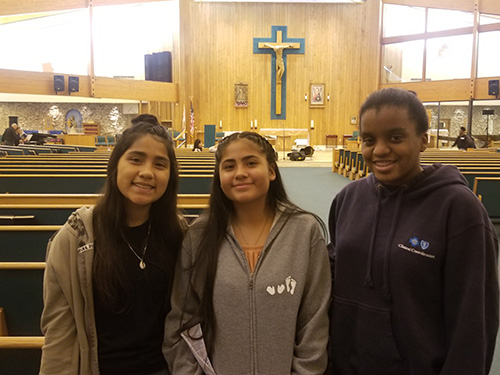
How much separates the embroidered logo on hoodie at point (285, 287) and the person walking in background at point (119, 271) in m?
0.36

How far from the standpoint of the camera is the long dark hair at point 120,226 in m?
1.43

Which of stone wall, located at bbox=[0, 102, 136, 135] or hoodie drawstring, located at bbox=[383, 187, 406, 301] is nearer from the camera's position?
hoodie drawstring, located at bbox=[383, 187, 406, 301]

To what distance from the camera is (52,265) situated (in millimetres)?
1387

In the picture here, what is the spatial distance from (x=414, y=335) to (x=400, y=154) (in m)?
0.50

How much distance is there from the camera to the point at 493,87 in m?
14.1

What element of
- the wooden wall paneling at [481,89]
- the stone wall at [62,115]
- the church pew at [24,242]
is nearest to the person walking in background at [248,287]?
the church pew at [24,242]

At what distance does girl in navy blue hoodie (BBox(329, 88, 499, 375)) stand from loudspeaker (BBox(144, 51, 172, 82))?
57.4 feet

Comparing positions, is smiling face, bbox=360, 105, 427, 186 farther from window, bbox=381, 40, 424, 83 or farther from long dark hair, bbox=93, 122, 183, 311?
window, bbox=381, 40, 424, 83

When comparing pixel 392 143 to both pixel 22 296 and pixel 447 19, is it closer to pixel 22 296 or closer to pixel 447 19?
pixel 22 296

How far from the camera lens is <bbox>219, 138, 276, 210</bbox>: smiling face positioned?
4.74 feet

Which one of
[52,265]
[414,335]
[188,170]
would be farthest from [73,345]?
[188,170]

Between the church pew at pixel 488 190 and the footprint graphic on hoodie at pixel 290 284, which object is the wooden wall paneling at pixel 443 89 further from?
the footprint graphic on hoodie at pixel 290 284

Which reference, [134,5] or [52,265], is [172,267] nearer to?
[52,265]

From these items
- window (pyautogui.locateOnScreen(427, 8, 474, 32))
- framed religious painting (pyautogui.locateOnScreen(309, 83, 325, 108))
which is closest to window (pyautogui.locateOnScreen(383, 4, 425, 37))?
window (pyautogui.locateOnScreen(427, 8, 474, 32))
